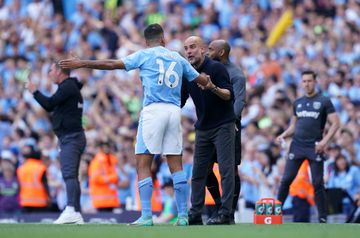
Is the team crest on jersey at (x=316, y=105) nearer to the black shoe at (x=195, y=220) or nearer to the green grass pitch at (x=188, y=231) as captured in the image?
the black shoe at (x=195, y=220)

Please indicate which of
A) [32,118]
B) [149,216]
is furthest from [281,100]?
[149,216]

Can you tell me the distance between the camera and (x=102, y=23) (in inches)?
1167

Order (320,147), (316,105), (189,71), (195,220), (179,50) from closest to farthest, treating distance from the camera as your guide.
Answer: (189,71)
(195,220)
(320,147)
(316,105)
(179,50)

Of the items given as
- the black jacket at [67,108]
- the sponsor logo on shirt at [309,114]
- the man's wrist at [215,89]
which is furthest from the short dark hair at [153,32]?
the sponsor logo on shirt at [309,114]

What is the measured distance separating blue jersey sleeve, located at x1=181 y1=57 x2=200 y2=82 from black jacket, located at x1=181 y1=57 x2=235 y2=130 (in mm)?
613

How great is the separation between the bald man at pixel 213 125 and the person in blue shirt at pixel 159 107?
0.61m

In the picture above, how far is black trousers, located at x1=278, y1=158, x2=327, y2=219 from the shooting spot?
1675 centimetres

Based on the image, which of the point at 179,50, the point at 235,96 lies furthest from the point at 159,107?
the point at 179,50

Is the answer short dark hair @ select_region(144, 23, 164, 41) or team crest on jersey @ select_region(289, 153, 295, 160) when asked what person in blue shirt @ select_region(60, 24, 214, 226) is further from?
team crest on jersey @ select_region(289, 153, 295, 160)

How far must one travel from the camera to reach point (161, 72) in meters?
13.4

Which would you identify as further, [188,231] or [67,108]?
[67,108]

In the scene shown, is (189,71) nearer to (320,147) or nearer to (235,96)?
(235,96)

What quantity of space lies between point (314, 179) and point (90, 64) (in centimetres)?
511

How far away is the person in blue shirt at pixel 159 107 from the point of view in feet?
43.9
